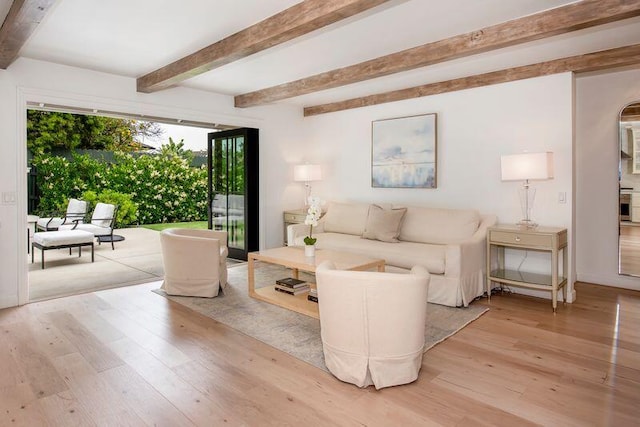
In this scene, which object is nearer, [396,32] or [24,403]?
[24,403]

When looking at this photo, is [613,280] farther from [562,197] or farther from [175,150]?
[175,150]

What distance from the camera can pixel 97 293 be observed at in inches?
174

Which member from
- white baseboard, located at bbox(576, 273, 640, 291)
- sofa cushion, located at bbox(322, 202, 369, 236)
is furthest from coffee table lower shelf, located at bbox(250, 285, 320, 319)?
white baseboard, located at bbox(576, 273, 640, 291)

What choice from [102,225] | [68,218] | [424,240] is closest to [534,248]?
[424,240]

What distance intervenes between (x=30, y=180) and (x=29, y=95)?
19.3 ft

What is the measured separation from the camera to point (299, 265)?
365 cm

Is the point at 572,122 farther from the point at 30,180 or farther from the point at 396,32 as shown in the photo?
the point at 30,180

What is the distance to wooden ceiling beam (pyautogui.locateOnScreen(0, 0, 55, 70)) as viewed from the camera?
8.18 ft

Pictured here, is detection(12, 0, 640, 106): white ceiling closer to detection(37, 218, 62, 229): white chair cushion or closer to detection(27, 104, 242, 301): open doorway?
detection(27, 104, 242, 301): open doorway

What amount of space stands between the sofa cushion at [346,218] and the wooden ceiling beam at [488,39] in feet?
5.81

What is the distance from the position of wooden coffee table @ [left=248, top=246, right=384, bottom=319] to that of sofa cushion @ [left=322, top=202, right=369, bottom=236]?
1.37 metres

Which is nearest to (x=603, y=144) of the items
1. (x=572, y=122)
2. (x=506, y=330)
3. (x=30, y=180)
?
(x=572, y=122)

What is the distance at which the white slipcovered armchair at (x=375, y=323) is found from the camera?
7.46 ft

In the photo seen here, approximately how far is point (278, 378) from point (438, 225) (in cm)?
293
